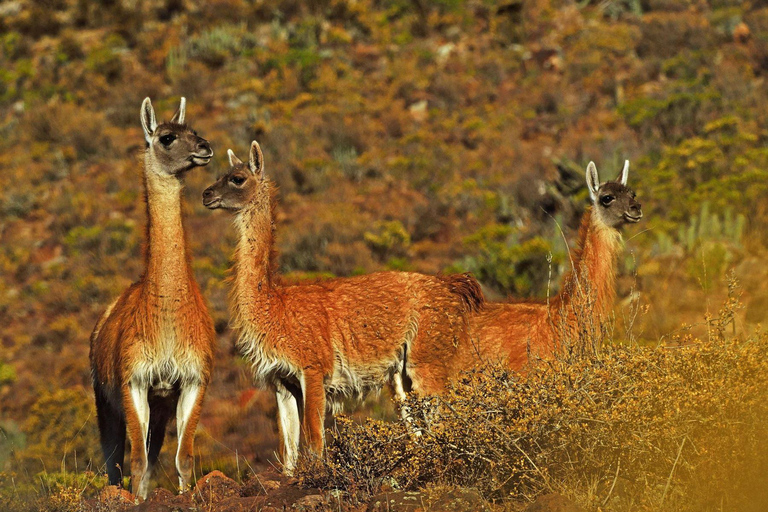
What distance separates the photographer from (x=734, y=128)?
17.8 metres

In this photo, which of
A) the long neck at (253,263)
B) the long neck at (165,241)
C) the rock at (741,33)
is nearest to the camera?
the long neck at (165,241)

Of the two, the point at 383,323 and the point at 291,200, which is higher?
the point at 383,323

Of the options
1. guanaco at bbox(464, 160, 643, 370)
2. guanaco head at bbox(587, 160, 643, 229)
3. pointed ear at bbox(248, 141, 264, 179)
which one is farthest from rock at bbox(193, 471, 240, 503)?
guanaco head at bbox(587, 160, 643, 229)

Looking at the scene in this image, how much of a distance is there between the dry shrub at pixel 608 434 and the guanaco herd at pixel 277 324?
1356 millimetres

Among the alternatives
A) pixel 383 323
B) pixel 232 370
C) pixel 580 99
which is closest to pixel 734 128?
pixel 580 99

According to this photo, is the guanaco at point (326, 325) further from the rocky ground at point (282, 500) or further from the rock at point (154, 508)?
the rock at point (154, 508)

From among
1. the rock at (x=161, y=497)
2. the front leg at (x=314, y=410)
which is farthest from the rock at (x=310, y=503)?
the front leg at (x=314, y=410)

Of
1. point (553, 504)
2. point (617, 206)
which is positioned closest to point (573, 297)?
point (617, 206)

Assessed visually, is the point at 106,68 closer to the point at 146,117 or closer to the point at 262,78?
the point at 262,78

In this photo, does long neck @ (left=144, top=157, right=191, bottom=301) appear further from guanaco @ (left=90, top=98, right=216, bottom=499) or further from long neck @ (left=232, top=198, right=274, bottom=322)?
long neck @ (left=232, top=198, right=274, bottom=322)

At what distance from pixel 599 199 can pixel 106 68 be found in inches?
822

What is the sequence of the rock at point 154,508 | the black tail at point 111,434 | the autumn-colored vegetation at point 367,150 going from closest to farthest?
1. the rock at point 154,508
2. the black tail at point 111,434
3. the autumn-colored vegetation at point 367,150

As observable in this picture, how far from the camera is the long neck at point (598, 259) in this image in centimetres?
757

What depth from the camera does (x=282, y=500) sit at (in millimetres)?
5832
